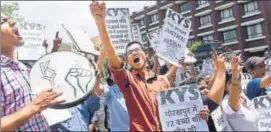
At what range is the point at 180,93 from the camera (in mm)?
2748

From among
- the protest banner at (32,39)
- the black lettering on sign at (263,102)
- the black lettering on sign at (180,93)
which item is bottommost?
the black lettering on sign at (263,102)

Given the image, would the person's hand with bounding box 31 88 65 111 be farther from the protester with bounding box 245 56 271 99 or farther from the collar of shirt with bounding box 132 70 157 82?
the protester with bounding box 245 56 271 99

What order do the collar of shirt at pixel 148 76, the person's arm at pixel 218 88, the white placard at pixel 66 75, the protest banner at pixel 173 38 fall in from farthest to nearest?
the protest banner at pixel 173 38 < the collar of shirt at pixel 148 76 < the person's arm at pixel 218 88 < the white placard at pixel 66 75

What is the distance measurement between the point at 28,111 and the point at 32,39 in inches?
115

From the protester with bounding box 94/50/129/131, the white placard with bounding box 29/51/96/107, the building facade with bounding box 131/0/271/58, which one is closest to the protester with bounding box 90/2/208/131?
the white placard with bounding box 29/51/96/107

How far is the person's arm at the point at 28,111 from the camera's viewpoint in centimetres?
203

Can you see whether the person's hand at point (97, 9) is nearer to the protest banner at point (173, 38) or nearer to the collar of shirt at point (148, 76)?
the collar of shirt at point (148, 76)

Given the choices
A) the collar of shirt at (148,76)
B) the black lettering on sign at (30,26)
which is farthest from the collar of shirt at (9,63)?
the black lettering on sign at (30,26)

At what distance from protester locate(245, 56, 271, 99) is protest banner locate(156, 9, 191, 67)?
782 mm

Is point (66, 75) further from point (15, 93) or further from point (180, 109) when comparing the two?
point (180, 109)

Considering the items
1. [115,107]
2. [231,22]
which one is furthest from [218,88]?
[231,22]

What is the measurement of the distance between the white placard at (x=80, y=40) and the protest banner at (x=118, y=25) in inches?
59.0

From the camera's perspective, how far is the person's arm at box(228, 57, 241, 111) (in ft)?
9.45

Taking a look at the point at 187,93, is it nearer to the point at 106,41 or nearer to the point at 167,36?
the point at 106,41
